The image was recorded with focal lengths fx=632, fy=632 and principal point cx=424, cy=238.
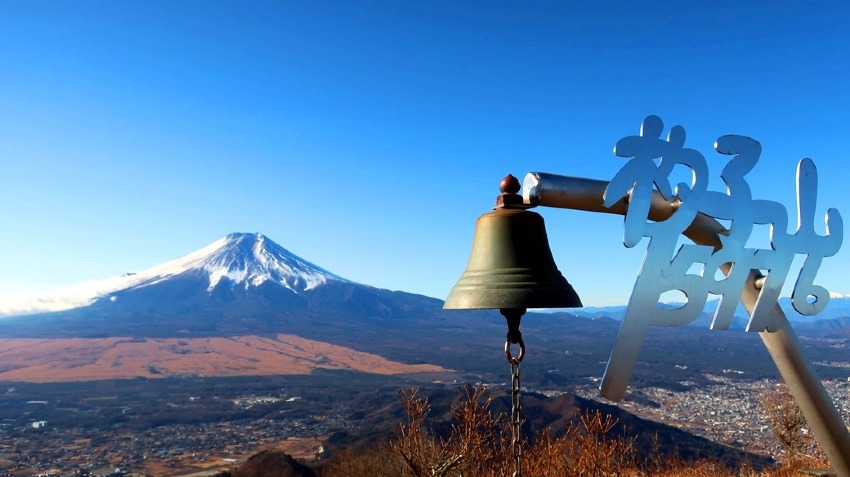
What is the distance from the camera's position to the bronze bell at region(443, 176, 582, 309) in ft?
9.42

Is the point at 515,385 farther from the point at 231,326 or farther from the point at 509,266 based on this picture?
the point at 231,326

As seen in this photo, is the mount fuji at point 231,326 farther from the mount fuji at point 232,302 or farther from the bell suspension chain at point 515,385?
the bell suspension chain at point 515,385

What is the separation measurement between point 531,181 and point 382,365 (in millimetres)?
89006

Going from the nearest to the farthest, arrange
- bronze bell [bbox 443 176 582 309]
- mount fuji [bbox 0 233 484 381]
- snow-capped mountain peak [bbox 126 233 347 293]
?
bronze bell [bbox 443 176 582 309] → mount fuji [bbox 0 233 484 381] → snow-capped mountain peak [bbox 126 233 347 293]

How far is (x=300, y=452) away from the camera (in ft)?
140

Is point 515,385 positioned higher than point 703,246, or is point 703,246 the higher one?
point 703,246

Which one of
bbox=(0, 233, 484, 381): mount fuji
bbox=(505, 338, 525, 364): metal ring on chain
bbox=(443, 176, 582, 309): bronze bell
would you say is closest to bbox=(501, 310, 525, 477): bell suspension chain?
bbox=(505, 338, 525, 364): metal ring on chain

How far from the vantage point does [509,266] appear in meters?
3.04

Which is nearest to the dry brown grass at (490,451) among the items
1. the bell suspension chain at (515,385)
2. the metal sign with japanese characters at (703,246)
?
the metal sign with japanese characters at (703,246)

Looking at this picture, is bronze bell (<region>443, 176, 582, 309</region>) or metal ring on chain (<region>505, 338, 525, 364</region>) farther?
bronze bell (<region>443, 176, 582, 309</region>)

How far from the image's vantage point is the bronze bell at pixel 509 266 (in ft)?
9.42

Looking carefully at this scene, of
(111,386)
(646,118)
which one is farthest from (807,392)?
(111,386)

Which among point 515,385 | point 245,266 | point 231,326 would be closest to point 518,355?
point 515,385

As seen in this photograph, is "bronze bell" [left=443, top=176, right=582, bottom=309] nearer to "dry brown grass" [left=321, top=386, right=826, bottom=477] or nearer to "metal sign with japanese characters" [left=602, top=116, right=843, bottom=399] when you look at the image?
"metal sign with japanese characters" [left=602, top=116, right=843, bottom=399]
